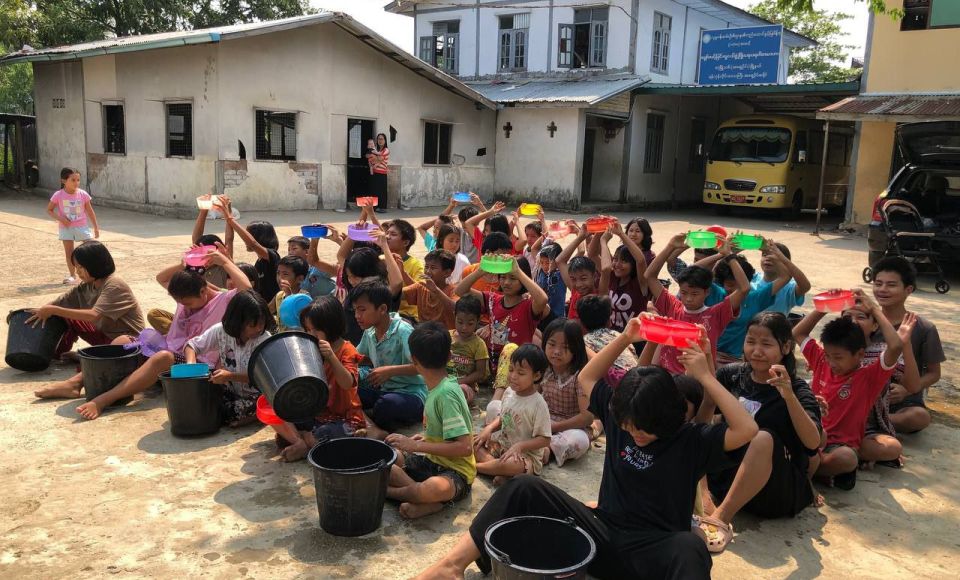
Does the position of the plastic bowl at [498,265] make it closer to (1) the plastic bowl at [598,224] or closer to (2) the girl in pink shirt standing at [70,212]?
(1) the plastic bowl at [598,224]

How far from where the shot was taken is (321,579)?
2.78m

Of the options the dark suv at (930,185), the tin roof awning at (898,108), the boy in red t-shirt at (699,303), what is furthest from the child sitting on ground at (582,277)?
the tin roof awning at (898,108)

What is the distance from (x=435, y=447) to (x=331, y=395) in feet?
3.10

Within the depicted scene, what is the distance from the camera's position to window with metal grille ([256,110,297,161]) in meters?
15.1

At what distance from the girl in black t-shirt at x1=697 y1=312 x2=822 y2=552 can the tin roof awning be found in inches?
439

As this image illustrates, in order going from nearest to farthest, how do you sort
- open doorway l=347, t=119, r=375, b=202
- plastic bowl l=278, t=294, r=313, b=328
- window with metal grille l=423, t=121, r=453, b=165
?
plastic bowl l=278, t=294, r=313, b=328, open doorway l=347, t=119, r=375, b=202, window with metal grille l=423, t=121, r=453, b=165

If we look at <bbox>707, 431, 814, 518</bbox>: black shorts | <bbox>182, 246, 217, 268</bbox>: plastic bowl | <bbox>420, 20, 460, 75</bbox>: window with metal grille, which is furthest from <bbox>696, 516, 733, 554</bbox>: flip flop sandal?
<bbox>420, 20, 460, 75</bbox>: window with metal grille

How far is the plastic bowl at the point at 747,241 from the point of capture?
4.52 metres

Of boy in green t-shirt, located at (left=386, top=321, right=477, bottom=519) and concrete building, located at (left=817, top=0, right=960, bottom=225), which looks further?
concrete building, located at (left=817, top=0, right=960, bottom=225)

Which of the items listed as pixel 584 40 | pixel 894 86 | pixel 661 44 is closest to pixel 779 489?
pixel 894 86

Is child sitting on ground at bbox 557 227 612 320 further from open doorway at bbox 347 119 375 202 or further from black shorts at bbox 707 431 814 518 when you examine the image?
open doorway at bbox 347 119 375 202

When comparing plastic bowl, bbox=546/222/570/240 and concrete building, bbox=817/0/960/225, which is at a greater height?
concrete building, bbox=817/0/960/225

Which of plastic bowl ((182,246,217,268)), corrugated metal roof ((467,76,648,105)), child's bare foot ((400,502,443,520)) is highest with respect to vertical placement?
corrugated metal roof ((467,76,648,105))

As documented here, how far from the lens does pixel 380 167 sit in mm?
16266
